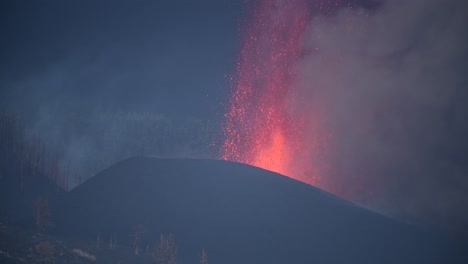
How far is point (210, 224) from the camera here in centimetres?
5691

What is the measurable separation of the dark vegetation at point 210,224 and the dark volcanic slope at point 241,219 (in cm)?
18

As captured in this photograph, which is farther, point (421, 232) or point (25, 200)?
point (25, 200)

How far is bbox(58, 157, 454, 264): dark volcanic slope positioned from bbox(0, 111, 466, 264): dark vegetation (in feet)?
0.59

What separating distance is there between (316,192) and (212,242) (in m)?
26.7

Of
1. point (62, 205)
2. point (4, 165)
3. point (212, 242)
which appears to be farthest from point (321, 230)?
point (4, 165)

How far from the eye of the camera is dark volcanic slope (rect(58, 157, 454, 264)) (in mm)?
51375

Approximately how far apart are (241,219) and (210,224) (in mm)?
5360

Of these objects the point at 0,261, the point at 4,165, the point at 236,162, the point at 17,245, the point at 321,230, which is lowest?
the point at 0,261

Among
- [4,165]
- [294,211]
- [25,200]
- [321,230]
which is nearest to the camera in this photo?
[321,230]

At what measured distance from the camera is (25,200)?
126m

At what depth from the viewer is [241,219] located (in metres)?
58.7

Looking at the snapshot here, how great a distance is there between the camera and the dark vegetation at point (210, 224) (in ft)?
150

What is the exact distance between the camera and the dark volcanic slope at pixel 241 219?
51.4m

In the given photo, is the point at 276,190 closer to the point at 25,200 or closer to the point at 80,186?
the point at 80,186
